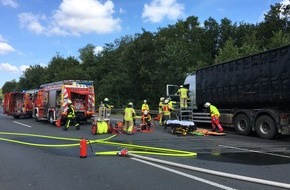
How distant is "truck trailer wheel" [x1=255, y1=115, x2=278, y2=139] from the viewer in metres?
15.0

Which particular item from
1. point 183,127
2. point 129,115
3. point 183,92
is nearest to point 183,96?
point 183,92

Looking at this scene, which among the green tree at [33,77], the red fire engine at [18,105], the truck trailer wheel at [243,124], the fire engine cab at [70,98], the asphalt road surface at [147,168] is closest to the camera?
the asphalt road surface at [147,168]

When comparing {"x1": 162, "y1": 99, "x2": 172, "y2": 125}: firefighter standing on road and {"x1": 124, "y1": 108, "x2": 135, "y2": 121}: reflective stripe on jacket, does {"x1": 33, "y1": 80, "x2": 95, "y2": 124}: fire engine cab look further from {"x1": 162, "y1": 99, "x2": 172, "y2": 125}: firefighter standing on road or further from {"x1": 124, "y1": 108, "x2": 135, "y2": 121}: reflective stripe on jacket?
{"x1": 124, "y1": 108, "x2": 135, "y2": 121}: reflective stripe on jacket

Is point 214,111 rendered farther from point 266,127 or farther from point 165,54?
point 165,54

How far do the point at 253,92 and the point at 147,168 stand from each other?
8.88 metres

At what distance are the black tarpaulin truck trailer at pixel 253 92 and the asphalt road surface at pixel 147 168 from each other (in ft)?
7.88

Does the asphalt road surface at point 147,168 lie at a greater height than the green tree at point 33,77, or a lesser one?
lesser

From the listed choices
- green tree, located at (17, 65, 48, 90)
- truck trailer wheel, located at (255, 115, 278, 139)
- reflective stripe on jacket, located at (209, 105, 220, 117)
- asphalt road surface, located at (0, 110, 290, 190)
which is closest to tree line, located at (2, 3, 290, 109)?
green tree, located at (17, 65, 48, 90)

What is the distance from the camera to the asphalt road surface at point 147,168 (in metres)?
7.18

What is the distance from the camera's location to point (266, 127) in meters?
15.5

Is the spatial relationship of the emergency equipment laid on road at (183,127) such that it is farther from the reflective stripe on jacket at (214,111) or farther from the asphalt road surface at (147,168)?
the asphalt road surface at (147,168)

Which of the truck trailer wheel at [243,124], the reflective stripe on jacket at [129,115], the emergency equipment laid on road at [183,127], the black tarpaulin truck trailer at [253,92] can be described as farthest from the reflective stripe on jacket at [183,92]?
the truck trailer wheel at [243,124]

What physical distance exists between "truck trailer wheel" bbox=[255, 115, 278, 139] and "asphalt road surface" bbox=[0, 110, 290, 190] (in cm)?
201

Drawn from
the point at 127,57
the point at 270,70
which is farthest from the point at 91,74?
the point at 270,70
